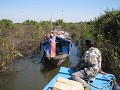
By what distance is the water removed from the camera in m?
8.05

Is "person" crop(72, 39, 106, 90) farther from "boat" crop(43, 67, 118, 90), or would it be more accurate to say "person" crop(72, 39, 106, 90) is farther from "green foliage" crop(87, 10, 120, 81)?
"green foliage" crop(87, 10, 120, 81)

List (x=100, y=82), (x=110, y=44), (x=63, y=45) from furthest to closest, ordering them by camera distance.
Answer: (x=63, y=45)
(x=110, y=44)
(x=100, y=82)

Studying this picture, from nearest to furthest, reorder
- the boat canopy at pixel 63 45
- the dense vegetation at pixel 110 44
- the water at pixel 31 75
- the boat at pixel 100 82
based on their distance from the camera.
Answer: the boat at pixel 100 82
the dense vegetation at pixel 110 44
the water at pixel 31 75
the boat canopy at pixel 63 45

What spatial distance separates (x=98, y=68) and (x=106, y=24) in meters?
5.29

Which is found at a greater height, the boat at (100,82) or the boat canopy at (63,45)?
the boat canopy at (63,45)

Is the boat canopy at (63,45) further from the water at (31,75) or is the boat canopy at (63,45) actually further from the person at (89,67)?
the person at (89,67)

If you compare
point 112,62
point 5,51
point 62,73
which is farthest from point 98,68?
point 5,51

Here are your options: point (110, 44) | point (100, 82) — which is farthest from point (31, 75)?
point (100, 82)

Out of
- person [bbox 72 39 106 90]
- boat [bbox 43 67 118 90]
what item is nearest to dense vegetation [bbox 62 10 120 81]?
boat [bbox 43 67 118 90]

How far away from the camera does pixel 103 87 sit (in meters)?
4.42

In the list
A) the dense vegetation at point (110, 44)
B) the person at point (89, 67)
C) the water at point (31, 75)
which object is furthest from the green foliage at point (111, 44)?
the water at point (31, 75)

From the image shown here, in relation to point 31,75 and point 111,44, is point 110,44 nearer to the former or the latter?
point 111,44

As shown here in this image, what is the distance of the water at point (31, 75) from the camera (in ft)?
26.4

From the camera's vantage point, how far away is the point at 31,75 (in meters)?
9.38
